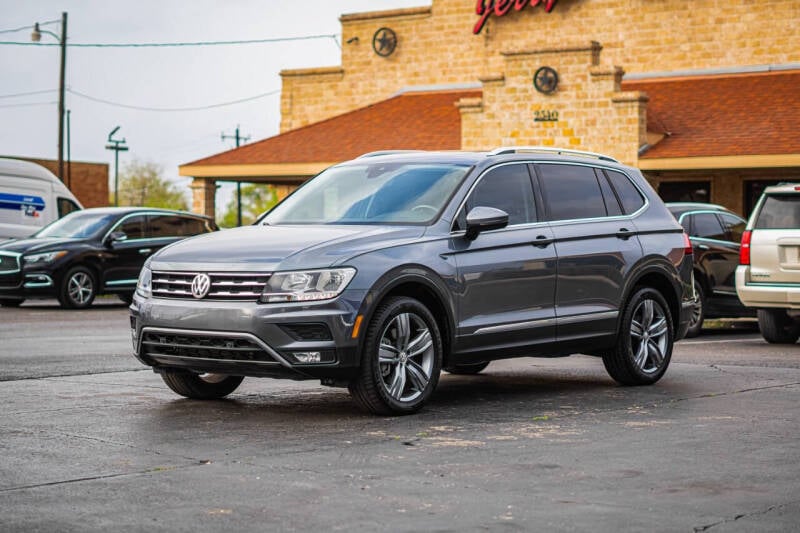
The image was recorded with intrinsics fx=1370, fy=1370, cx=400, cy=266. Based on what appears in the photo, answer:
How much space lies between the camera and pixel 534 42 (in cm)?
3862

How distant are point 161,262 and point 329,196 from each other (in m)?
1.53

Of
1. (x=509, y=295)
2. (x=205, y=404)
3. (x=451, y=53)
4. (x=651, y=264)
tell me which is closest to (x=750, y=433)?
(x=509, y=295)

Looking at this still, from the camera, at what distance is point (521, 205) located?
10312 millimetres

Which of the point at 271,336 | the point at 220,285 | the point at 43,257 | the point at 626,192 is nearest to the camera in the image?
the point at 271,336

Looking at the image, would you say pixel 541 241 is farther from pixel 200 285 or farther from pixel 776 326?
pixel 776 326

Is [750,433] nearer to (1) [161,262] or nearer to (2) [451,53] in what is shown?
(1) [161,262]

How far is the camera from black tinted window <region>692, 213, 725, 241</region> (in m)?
17.8

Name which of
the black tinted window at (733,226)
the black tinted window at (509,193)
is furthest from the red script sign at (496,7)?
the black tinted window at (509,193)

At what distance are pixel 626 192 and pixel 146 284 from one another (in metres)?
4.22

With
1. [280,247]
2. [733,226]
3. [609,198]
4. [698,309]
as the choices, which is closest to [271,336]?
[280,247]

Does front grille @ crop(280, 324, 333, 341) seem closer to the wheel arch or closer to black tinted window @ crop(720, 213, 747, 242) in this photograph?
the wheel arch

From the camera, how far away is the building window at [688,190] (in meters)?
33.0

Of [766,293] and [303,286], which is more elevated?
[303,286]

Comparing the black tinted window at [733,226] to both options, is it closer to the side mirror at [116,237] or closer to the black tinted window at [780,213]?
the black tinted window at [780,213]
